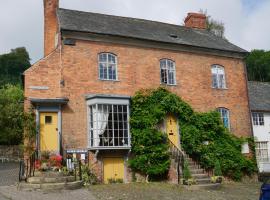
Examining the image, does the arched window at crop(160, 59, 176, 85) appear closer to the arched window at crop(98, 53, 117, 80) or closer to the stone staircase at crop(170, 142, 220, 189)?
the arched window at crop(98, 53, 117, 80)

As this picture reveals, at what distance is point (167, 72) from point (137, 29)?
3.36 metres

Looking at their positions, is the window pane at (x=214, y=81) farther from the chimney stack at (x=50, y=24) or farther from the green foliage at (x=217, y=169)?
the chimney stack at (x=50, y=24)

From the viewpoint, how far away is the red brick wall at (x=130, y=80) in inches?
690

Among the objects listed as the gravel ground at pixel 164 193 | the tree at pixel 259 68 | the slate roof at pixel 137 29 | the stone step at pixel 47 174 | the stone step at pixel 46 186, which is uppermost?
the tree at pixel 259 68

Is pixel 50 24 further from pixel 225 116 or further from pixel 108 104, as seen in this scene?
pixel 225 116

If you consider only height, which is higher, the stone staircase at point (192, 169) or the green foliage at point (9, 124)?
the green foliage at point (9, 124)

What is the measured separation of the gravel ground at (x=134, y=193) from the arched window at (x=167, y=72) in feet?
21.3

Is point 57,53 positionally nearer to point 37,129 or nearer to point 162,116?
point 37,129

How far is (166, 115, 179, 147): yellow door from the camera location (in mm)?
19734

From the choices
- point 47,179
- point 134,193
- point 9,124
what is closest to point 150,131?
point 134,193

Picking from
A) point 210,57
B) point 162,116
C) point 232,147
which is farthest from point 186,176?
point 210,57

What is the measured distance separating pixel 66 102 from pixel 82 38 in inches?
139

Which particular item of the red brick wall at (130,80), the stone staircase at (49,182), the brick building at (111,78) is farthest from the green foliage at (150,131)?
the stone staircase at (49,182)

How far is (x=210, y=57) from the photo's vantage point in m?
22.2
